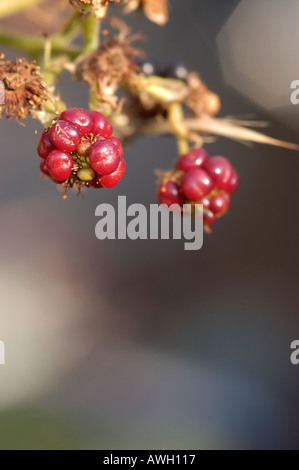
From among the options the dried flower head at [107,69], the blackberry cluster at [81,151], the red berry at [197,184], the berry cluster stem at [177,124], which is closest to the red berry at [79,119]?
the blackberry cluster at [81,151]

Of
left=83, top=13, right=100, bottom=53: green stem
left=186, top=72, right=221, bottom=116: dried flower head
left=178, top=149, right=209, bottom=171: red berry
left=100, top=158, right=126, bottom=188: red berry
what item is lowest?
left=100, top=158, right=126, bottom=188: red berry

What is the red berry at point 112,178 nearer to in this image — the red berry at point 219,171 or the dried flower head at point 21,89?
the dried flower head at point 21,89

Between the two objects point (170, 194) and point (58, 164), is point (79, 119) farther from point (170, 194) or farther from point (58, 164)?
point (170, 194)

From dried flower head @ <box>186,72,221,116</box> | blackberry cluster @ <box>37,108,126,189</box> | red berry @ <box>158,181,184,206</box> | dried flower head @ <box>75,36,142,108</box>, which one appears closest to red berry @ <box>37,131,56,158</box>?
blackberry cluster @ <box>37,108,126,189</box>

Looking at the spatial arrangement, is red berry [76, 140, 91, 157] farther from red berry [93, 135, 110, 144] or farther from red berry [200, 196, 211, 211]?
red berry [200, 196, 211, 211]

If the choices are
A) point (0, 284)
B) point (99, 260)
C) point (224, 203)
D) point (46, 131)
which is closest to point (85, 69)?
point (46, 131)

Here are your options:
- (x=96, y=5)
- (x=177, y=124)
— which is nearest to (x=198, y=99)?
(x=177, y=124)
